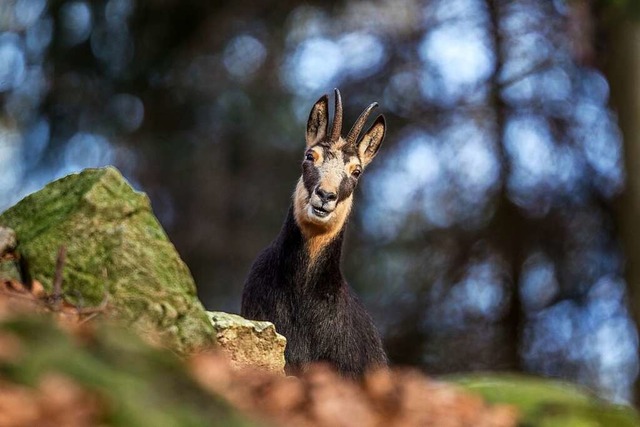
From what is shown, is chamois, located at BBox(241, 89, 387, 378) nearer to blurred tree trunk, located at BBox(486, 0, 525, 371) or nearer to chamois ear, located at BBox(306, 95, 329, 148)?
chamois ear, located at BBox(306, 95, 329, 148)

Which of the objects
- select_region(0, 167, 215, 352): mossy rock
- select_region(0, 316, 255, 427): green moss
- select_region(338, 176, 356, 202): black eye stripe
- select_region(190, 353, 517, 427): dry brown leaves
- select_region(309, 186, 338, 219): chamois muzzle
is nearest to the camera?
select_region(0, 316, 255, 427): green moss

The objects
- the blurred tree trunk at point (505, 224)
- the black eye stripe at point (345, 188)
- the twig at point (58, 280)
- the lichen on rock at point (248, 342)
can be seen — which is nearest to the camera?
the twig at point (58, 280)

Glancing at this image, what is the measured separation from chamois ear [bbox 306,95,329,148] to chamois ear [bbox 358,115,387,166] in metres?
0.32

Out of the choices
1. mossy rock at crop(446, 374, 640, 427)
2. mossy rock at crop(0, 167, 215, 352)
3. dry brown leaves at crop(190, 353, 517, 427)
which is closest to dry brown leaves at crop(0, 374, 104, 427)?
dry brown leaves at crop(190, 353, 517, 427)

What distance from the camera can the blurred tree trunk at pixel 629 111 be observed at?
1588 centimetres

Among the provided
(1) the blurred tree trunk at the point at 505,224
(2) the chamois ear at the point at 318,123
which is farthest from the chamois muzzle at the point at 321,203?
(1) the blurred tree trunk at the point at 505,224

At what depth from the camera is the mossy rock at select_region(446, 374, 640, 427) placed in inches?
227

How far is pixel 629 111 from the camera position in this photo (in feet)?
52.7

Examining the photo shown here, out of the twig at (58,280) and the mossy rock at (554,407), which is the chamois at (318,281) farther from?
the twig at (58,280)

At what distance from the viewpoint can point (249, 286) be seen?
909 centimetres

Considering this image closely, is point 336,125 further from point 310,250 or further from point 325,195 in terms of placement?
point 310,250

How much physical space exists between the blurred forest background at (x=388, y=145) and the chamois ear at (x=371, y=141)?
27.6 ft

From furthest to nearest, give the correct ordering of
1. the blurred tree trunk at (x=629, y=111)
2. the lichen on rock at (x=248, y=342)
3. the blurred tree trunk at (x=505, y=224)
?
the blurred tree trunk at (x=505, y=224) < the blurred tree trunk at (x=629, y=111) < the lichen on rock at (x=248, y=342)

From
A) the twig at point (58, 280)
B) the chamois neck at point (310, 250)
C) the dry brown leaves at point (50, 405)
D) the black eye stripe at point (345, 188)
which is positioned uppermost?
the black eye stripe at point (345, 188)
